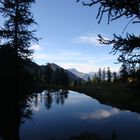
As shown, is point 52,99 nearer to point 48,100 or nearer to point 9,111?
point 48,100

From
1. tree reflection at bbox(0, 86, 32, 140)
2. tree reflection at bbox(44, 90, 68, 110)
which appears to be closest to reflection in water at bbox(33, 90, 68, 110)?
→ tree reflection at bbox(44, 90, 68, 110)

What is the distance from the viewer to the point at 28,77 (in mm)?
22953

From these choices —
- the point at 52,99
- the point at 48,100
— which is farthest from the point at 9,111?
the point at 52,99

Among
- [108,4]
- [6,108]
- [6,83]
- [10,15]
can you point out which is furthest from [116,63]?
[6,108]

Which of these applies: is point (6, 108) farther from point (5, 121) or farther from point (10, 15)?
point (10, 15)

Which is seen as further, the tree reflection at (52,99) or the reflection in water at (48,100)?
the tree reflection at (52,99)

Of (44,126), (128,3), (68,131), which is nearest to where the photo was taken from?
(128,3)

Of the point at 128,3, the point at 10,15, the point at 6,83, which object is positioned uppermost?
the point at 10,15

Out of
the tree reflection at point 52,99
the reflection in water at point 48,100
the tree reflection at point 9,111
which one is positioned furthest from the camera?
the tree reflection at point 52,99

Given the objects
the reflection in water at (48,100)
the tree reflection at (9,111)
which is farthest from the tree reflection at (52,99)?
the tree reflection at (9,111)

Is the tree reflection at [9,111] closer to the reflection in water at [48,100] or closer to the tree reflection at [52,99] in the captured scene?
the reflection in water at [48,100]

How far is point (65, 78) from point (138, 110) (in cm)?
10547

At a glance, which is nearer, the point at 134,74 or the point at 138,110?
the point at 134,74

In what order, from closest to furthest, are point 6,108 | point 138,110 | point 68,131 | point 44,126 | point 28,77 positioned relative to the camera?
1. point 28,77
2. point 6,108
3. point 68,131
4. point 44,126
5. point 138,110
